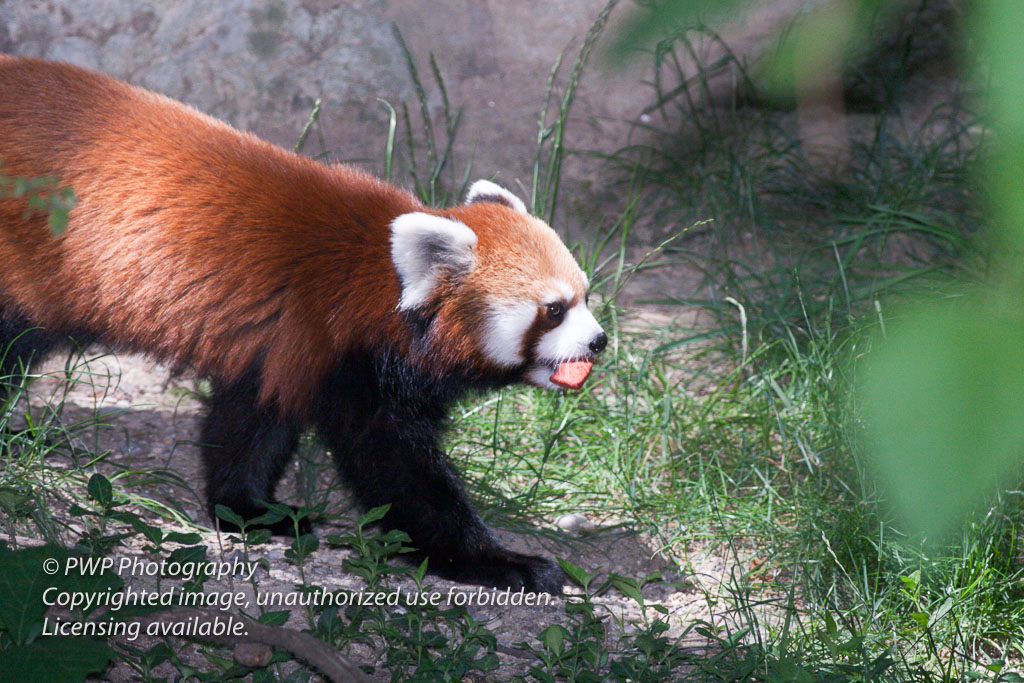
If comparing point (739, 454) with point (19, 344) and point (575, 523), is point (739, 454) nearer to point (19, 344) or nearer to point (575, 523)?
point (575, 523)

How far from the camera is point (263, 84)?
478 cm

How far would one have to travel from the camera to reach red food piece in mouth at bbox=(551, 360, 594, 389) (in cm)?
289

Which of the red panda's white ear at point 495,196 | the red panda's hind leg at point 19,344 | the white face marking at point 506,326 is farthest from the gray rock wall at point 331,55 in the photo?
the red panda's hind leg at point 19,344

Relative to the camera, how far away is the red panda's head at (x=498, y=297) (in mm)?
2709

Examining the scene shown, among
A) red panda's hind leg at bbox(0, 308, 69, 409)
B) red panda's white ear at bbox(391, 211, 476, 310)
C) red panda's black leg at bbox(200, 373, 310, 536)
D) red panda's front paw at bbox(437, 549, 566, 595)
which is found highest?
red panda's white ear at bbox(391, 211, 476, 310)

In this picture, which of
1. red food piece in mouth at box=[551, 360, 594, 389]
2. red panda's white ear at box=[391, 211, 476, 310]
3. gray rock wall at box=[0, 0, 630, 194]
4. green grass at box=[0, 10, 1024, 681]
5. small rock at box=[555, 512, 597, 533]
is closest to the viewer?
green grass at box=[0, 10, 1024, 681]

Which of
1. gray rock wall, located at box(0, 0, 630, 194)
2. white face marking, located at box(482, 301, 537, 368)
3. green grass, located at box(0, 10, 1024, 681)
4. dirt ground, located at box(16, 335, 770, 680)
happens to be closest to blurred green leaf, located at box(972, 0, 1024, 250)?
green grass, located at box(0, 10, 1024, 681)

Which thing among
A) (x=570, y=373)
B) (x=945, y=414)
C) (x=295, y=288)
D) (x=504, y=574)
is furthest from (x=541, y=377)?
(x=945, y=414)

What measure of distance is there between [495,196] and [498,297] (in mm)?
557

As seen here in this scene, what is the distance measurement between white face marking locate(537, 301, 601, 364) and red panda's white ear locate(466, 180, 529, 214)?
19.7 inches

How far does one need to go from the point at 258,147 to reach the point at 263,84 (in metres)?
1.96

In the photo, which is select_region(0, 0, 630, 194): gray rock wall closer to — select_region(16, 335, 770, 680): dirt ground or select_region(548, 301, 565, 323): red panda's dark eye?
select_region(16, 335, 770, 680): dirt ground

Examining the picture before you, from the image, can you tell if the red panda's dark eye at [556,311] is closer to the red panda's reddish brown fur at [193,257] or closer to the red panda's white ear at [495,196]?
the red panda's reddish brown fur at [193,257]

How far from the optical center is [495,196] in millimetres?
3189
